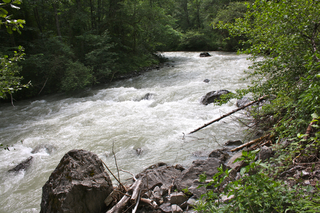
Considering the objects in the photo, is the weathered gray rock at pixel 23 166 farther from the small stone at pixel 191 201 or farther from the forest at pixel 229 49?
the small stone at pixel 191 201

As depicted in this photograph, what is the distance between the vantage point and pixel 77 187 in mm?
2838

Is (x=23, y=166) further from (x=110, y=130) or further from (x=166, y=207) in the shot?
(x=166, y=207)

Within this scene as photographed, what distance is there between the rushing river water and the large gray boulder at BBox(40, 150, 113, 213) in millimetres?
1198

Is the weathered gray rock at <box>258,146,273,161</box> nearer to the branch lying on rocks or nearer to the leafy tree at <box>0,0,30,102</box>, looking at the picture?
the branch lying on rocks

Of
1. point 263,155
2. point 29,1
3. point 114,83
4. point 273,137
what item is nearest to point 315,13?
point 273,137

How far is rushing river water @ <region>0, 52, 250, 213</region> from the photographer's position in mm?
4742

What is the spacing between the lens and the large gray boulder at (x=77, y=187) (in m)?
2.75

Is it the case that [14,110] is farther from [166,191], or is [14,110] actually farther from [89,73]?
[166,191]

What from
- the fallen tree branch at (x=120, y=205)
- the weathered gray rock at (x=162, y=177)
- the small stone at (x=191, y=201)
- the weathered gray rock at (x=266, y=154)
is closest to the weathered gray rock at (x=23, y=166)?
the weathered gray rock at (x=162, y=177)

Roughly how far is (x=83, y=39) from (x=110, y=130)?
10.5 metres

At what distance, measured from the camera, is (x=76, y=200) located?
2.80m

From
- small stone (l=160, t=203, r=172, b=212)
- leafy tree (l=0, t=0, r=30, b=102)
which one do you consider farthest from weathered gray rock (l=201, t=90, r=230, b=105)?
leafy tree (l=0, t=0, r=30, b=102)

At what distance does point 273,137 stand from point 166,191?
2.28 m

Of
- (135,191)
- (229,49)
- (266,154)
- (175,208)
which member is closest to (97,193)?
(135,191)
